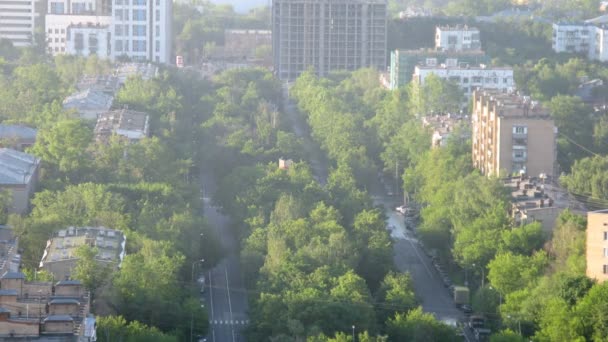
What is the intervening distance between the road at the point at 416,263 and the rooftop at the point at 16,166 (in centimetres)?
822

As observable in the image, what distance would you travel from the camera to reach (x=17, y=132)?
4928cm

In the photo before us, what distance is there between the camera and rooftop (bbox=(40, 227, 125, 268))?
32656mm

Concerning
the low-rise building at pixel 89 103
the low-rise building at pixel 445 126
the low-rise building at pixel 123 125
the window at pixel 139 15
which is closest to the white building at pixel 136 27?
the window at pixel 139 15

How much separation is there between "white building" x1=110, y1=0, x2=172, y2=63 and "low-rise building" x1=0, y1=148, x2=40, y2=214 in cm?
2883

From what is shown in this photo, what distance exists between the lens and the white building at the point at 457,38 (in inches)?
3000

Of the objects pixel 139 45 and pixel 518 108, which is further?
pixel 139 45

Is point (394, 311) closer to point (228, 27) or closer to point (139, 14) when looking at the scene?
point (139, 14)

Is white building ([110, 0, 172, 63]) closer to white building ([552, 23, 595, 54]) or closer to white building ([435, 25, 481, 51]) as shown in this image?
white building ([435, 25, 481, 51])

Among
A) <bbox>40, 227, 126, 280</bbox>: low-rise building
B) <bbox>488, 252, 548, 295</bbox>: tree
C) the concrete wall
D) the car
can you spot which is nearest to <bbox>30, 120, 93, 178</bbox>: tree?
<bbox>40, 227, 126, 280</bbox>: low-rise building

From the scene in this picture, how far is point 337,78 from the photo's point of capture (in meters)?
74.4

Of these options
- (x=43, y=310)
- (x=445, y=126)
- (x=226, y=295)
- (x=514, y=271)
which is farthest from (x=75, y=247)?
(x=445, y=126)

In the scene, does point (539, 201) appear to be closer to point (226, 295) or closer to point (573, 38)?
point (226, 295)

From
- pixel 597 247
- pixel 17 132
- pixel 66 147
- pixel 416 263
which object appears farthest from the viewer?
pixel 17 132

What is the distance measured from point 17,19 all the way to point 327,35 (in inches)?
513
